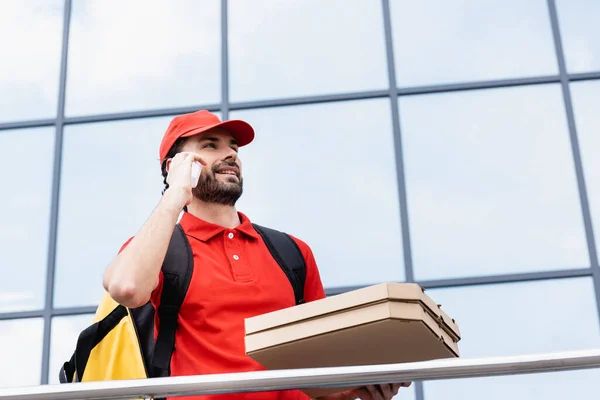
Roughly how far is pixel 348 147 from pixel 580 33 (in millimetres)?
1579

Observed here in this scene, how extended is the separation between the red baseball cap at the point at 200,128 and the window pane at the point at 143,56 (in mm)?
2726

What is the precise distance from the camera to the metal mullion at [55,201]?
18.8ft

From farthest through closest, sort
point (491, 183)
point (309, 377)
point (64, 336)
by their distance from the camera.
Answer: point (491, 183)
point (64, 336)
point (309, 377)

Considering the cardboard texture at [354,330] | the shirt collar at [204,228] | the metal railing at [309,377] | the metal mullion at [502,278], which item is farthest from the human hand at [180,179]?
the metal mullion at [502,278]

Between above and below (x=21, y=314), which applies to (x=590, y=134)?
above

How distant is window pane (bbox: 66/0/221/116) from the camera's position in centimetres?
627

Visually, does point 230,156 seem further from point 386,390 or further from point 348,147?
point 348,147

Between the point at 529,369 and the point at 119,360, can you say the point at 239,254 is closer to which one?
the point at 119,360

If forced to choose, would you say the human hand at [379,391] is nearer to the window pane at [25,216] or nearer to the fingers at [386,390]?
the fingers at [386,390]

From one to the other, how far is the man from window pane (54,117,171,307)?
2535 millimetres

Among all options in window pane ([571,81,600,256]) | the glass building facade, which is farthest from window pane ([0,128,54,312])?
window pane ([571,81,600,256])

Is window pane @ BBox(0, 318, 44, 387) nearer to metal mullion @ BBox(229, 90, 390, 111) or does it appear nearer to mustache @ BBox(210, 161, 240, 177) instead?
metal mullion @ BBox(229, 90, 390, 111)

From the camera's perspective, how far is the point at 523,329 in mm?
5488

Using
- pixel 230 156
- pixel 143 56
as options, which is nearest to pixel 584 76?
pixel 143 56
